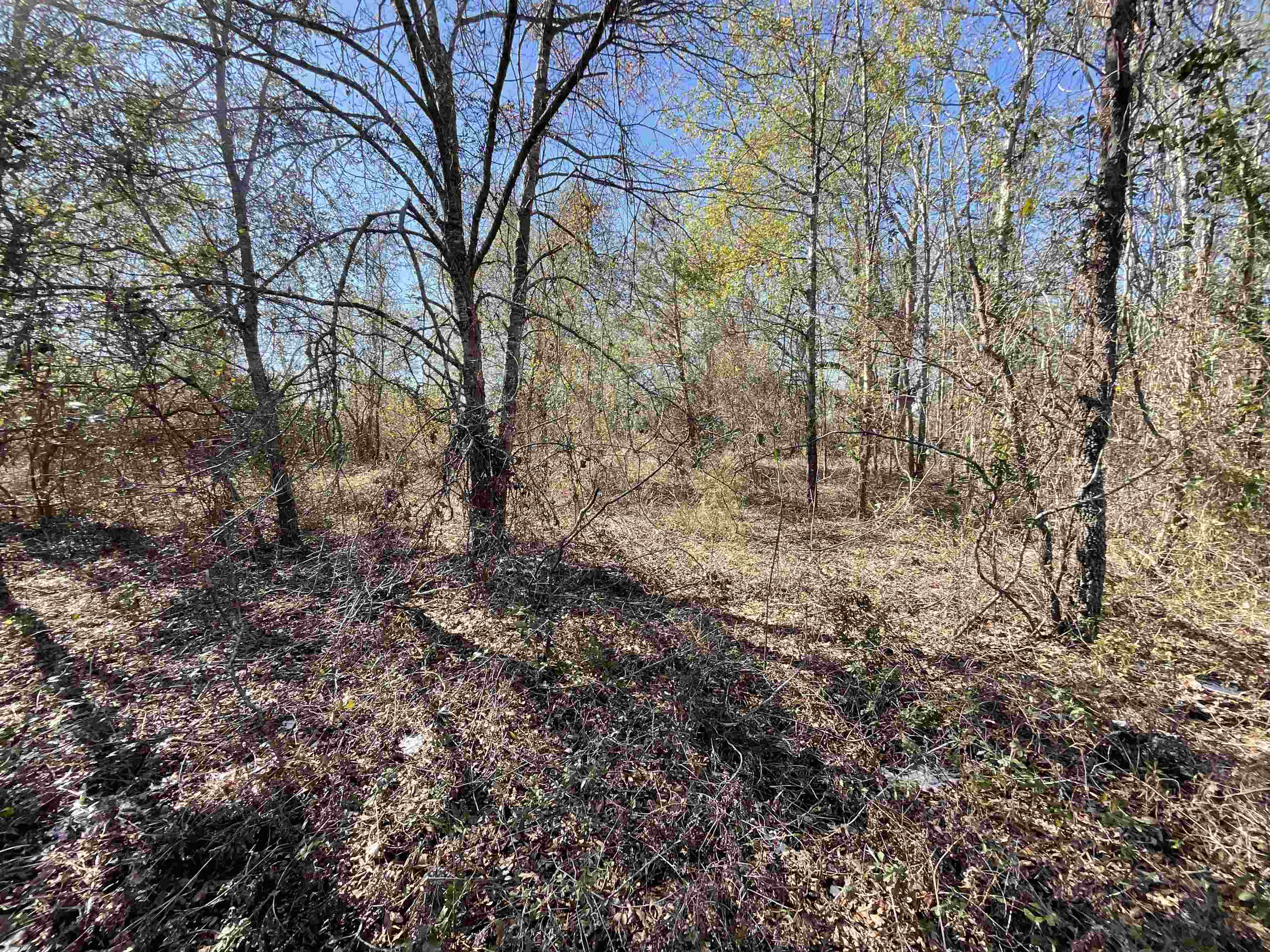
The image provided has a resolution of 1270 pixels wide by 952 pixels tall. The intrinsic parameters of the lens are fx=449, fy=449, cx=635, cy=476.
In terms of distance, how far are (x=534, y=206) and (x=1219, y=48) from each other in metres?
4.68

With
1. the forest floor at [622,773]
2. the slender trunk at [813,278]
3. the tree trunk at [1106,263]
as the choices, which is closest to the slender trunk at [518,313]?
the forest floor at [622,773]

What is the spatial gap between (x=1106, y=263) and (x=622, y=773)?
14.1 ft

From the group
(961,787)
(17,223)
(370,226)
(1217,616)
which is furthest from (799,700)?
(17,223)

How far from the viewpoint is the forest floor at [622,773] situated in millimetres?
1791

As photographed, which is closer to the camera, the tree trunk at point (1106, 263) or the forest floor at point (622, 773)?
the forest floor at point (622, 773)

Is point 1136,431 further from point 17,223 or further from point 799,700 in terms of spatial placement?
point 17,223

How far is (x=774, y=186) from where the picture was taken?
20.7 feet

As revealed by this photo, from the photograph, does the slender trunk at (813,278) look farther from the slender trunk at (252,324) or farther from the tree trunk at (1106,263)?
the slender trunk at (252,324)

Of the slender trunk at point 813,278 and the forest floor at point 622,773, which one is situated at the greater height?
the slender trunk at point 813,278

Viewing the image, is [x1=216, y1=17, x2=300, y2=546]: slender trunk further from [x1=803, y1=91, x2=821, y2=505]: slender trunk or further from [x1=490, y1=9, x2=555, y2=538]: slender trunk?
[x1=803, y1=91, x2=821, y2=505]: slender trunk

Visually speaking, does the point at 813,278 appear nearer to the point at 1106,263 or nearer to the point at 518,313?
the point at 1106,263

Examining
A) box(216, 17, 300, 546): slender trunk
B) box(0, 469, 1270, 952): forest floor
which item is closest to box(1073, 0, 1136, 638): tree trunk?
box(0, 469, 1270, 952): forest floor

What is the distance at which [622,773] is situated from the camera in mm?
2426

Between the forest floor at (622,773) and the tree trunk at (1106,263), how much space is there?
2.70 ft
